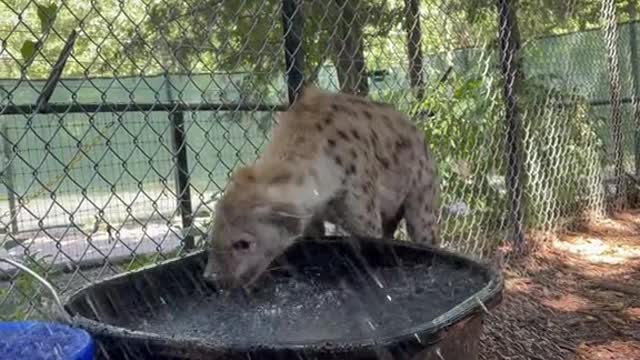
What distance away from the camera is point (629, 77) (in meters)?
9.20

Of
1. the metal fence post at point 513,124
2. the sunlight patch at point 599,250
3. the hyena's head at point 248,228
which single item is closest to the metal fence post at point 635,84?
the sunlight patch at point 599,250

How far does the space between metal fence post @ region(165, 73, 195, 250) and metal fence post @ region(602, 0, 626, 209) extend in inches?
192

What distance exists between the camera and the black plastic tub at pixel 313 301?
2455 mm

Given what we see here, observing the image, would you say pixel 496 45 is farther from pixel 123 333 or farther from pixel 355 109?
pixel 123 333

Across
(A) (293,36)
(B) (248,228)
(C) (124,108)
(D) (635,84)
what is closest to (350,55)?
(A) (293,36)

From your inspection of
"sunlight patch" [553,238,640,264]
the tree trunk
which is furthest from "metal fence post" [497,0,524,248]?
the tree trunk

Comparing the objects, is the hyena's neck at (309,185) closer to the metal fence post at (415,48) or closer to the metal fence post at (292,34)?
the metal fence post at (292,34)

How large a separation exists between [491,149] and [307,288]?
144 inches

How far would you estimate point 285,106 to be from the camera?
477cm

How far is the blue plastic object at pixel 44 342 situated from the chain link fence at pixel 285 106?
5.40ft

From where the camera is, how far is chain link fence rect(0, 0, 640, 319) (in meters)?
4.84

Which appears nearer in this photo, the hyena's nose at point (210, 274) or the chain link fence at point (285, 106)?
the hyena's nose at point (210, 274)

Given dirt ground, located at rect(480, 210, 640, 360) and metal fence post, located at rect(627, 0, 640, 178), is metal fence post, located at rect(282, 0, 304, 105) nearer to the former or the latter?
dirt ground, located at rect(480, 210, 640, 360)

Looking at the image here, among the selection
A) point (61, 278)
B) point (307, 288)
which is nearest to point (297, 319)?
point (307, 288)
